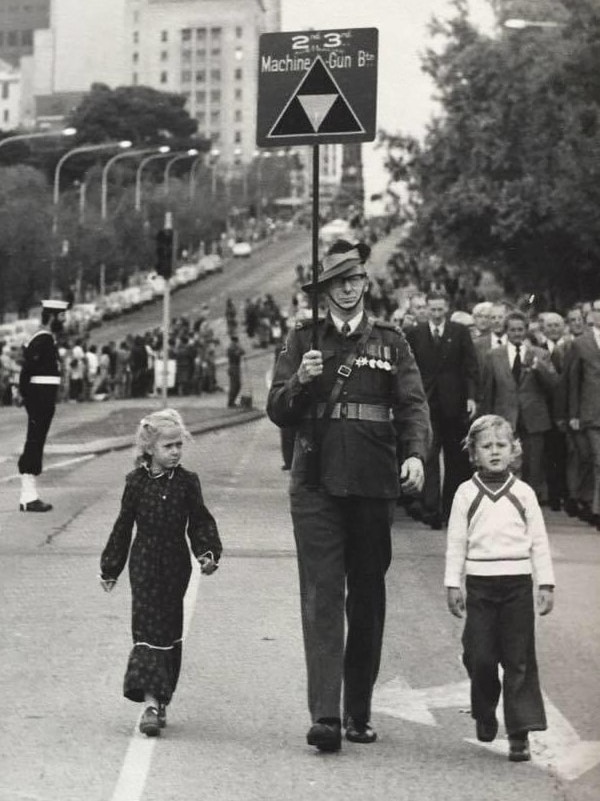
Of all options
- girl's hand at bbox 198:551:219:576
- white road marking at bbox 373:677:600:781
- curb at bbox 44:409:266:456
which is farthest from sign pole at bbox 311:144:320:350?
curb at bbox 44:409:266:456

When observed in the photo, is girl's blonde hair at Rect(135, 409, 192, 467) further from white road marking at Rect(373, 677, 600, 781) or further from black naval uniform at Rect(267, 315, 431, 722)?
white road marking at Rect(373, 677, 600, 781)

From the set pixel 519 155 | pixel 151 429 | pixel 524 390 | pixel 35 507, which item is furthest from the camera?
pixel 519 155

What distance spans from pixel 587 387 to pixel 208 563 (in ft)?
29.4

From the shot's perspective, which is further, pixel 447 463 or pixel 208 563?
pixel 447 463

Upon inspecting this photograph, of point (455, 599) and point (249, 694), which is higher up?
point (455, 599)

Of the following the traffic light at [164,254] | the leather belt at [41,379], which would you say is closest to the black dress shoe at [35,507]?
the leather belt at [41,379]

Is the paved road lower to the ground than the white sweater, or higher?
lower

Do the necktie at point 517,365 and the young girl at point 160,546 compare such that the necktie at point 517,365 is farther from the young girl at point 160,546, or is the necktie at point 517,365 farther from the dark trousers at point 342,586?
the dark trousers at point 342,586

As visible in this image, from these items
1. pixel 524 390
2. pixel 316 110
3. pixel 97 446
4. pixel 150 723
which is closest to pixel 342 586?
pixel 150 723

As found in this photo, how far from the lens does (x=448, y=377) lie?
650 inches

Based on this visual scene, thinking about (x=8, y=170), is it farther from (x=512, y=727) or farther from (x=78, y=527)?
(x=512, y=727)

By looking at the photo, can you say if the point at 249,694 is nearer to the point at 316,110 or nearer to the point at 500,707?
the point at 500,707

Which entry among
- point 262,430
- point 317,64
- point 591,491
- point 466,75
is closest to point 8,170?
point 466,75

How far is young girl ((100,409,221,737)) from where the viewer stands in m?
8.44
